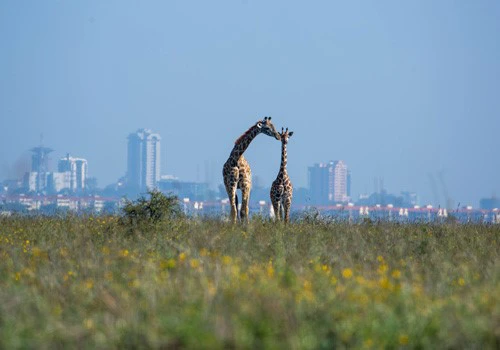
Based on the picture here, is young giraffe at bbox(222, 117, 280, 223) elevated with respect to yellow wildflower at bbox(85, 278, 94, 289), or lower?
elevated

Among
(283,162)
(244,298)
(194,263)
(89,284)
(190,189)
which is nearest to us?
(244,298)

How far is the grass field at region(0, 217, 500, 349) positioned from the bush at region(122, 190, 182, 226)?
4939mm

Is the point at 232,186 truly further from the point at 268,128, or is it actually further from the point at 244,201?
the point at 268,128

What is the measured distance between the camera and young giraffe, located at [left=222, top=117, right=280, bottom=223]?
69.8 feet

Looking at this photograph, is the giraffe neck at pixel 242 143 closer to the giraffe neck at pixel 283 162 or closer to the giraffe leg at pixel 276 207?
the giraffe neck at pixel 283 162

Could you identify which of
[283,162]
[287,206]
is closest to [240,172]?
[283,162]

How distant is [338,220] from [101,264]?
32.3 ft

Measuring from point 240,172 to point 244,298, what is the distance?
12.8 meters

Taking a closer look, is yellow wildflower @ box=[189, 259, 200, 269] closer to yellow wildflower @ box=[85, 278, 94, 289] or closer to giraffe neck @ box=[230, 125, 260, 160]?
yellow wildflower @ box=[85, 278, 94, 289]

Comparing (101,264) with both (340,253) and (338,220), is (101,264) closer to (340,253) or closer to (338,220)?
(340,253)

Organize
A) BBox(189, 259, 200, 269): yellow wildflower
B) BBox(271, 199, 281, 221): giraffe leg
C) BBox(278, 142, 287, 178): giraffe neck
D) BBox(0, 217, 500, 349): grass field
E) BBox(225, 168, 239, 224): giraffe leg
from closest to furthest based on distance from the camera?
1. BBox(0, 217, 500, 349): grass field
2. BBox(189, 259, 200, 269): yellow wildflower
3. BBox(225, 168, 239, 224): giraffe leg
4. BBox(271, 199, 281, 221): giraffe leg
5. BBox(278, 142, 287, 178): giraffe neck

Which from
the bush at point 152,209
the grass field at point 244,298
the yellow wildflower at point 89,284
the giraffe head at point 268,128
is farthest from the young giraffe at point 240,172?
the yellow wildflower at point 89,284

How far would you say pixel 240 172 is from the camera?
70.2 feet

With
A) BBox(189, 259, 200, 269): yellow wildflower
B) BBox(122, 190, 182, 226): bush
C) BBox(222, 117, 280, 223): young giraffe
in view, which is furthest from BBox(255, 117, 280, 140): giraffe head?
BBox(189, 259, 200, 269): yellow wildflower
